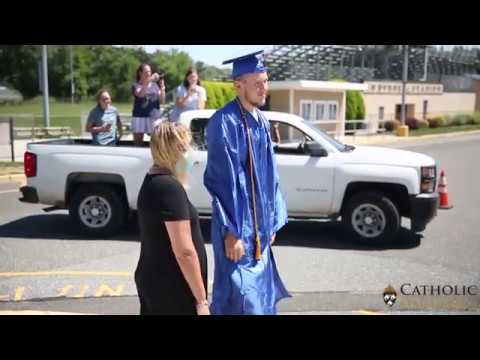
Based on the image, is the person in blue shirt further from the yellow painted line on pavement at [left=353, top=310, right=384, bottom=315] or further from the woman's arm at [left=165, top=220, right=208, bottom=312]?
the woman's arm at [left=165, top=220, right=208, bottom=312]

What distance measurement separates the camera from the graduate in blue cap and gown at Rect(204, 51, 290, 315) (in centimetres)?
313

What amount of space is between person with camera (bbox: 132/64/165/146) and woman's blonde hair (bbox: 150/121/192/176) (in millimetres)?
6158

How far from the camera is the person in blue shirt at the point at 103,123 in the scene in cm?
858

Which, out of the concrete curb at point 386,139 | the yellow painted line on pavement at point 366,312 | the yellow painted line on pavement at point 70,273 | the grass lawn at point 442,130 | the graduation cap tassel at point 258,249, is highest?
the graduation cap tassel at point 258,249

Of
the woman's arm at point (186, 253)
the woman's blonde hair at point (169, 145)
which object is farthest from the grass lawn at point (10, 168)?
the woman's arm at point (186, 253)

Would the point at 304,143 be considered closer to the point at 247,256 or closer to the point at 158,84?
the point at 158,84

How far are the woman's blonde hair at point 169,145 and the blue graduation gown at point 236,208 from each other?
42 cm

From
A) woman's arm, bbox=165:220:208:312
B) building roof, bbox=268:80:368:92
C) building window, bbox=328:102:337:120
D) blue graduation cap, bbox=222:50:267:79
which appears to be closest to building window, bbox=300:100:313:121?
building roof, bbox=268:80:368:92

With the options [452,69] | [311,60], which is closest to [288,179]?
[311,60]

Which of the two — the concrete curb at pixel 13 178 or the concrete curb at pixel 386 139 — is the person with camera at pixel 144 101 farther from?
the concrete curb at pixel 386 139

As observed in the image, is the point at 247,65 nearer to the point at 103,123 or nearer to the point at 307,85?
the point at 103,123

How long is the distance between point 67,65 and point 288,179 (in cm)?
7865

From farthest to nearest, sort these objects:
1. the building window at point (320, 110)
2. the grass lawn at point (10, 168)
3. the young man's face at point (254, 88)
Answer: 1. the building window at point (320, 110)
2. the grass lawn at point (10, 168)
3. the young man's face at point (254, 88)

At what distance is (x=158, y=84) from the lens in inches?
366
